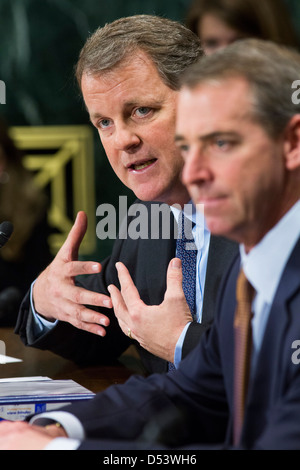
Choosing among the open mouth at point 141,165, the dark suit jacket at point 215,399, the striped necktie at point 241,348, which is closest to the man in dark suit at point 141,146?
the open mouth at point 141,165

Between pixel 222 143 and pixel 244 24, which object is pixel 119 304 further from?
pixel 244 24

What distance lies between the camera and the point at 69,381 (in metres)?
1.70

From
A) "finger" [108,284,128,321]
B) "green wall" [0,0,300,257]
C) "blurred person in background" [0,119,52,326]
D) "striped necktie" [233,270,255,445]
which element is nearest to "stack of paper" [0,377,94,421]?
"finger" [108,284,128,321]

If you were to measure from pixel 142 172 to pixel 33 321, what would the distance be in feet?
1.87

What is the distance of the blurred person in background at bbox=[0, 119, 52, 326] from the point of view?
11.5 feet

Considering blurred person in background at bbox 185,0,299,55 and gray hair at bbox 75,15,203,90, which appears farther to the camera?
blurred person in background at bbox 185,0,299,55

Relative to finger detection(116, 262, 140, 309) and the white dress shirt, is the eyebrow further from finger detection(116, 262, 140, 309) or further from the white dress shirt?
the white dress shirt

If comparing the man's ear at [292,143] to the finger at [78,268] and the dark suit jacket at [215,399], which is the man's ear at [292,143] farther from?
the finger at [78,268]

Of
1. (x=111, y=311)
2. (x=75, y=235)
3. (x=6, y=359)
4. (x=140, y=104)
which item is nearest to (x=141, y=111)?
(x=140, y=104)

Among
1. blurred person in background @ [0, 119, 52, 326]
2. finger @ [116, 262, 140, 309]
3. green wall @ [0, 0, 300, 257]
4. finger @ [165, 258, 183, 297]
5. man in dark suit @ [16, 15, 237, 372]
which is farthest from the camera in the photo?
green wall @ [0, 0, 300, 257]

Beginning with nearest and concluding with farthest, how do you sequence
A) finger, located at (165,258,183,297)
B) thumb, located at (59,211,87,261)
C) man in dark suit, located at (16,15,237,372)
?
finger, located at (165,258,183,297) → man in dark suit, located at (16,15,237,372) → thumb, located at (59,211,87,261)

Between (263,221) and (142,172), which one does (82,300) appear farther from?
(263,221)

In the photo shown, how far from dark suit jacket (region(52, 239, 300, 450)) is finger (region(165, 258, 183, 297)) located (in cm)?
24
